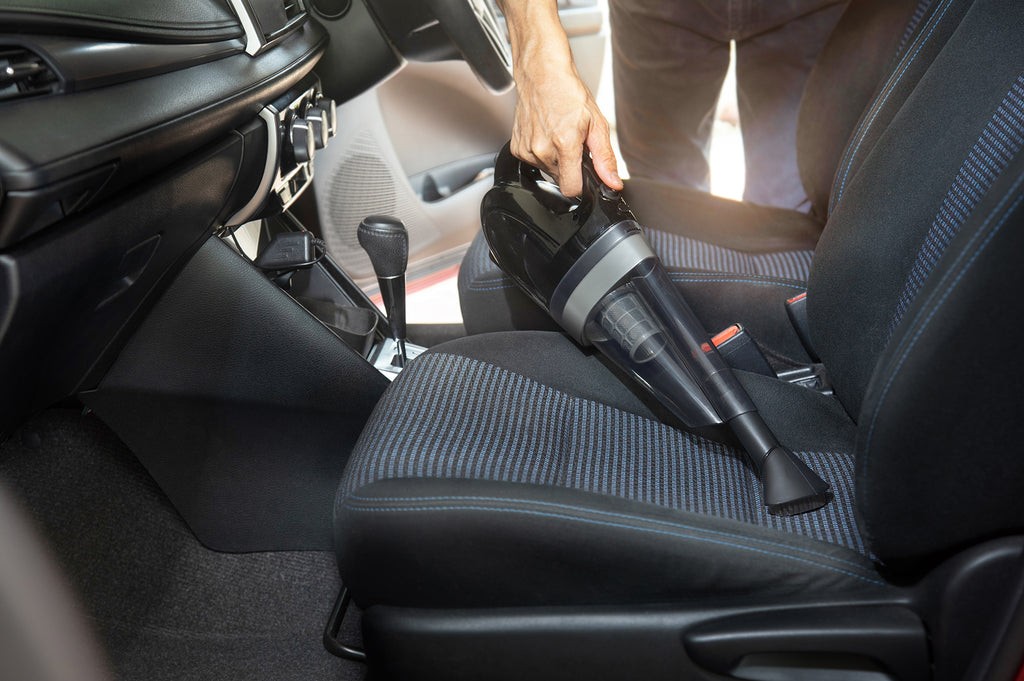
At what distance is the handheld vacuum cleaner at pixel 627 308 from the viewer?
88 cm

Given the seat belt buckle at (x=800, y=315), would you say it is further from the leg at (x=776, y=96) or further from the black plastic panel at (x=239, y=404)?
the leg at (x=776, y=96)

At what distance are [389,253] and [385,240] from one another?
2 centimetres

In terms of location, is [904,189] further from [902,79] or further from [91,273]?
[91,273]

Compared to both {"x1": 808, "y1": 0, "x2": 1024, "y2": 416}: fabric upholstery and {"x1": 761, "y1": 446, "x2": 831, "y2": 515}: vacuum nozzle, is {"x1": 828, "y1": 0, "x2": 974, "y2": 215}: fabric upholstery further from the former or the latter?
{"x1": 761, "y1": 446, "x2": 831, "y2": 515}: vacuum nozzle

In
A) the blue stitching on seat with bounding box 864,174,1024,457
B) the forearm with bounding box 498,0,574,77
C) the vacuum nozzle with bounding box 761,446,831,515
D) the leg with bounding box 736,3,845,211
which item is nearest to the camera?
the blue stitching on seat with bounding box 864,174,1024,457

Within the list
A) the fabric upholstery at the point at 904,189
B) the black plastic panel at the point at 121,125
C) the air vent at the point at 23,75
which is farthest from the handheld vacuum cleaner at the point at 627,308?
the air vent at the point at 23,75

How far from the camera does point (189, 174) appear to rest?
878 millimetres

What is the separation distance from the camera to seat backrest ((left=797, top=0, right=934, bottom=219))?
3.71 ft

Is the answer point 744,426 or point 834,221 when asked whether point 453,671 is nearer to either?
point 744,426

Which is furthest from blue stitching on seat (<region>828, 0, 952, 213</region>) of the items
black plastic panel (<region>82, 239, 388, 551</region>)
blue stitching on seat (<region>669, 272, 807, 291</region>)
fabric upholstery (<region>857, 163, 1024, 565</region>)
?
black plastic panel (<region>82, 239, 388, 551</region>)

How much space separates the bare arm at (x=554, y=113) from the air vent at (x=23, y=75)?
0.48 m

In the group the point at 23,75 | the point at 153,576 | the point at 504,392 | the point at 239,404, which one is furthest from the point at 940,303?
the point at 153,576

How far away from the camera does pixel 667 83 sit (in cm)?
182

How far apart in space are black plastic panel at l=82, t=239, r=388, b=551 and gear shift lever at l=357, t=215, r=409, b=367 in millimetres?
130
